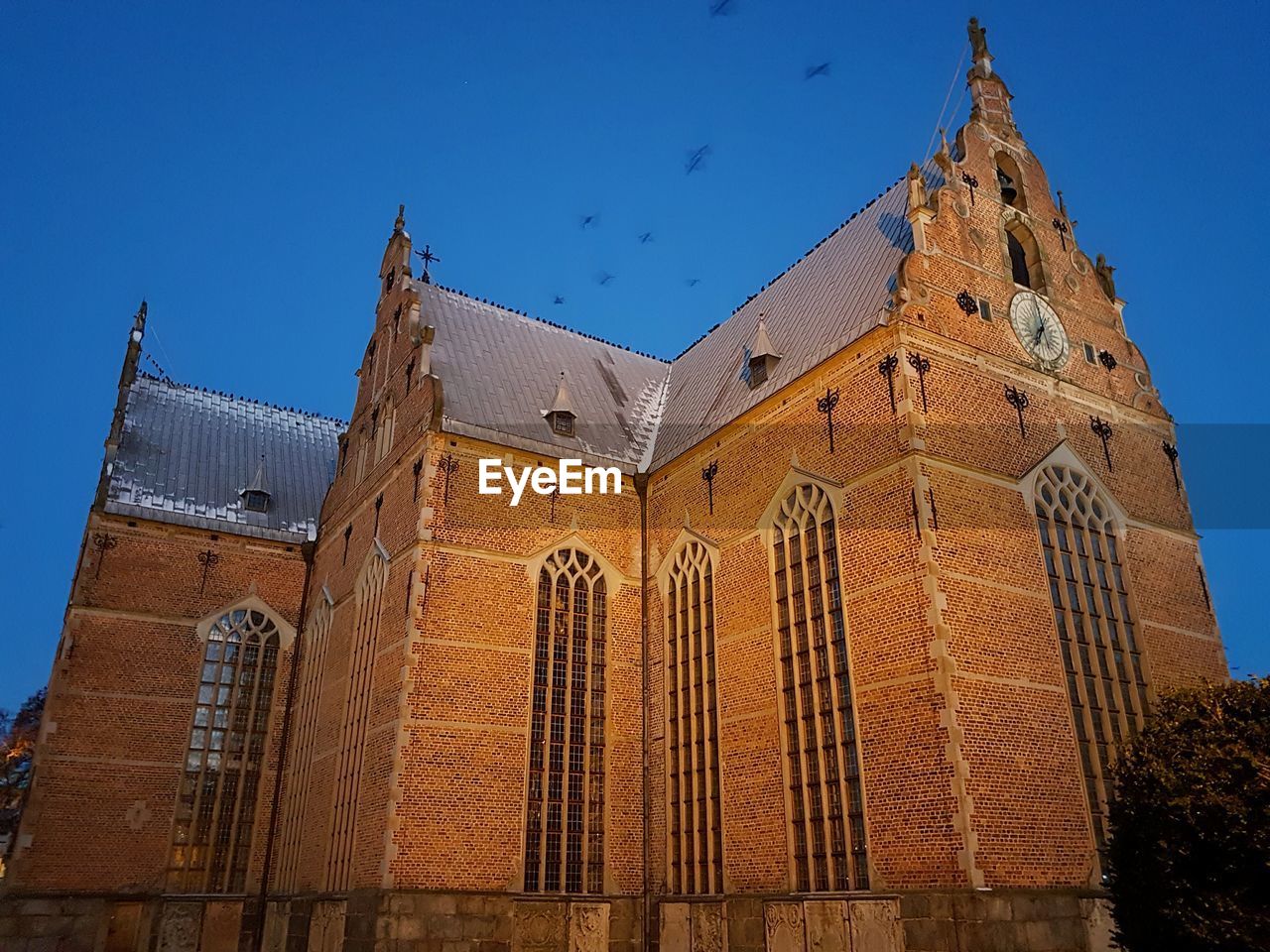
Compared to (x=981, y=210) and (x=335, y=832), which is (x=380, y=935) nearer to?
(x=335, y=832)

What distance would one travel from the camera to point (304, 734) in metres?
23.5

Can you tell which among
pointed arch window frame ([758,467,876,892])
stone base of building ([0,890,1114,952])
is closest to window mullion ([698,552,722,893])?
stone base of building ([0,890,1114,952])

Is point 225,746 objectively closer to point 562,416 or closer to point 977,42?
point 562,416

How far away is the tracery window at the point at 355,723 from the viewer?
62.1ft

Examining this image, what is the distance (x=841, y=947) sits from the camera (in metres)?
14.2

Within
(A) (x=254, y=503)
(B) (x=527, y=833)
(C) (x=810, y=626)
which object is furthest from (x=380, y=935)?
(A) (x=254, y=503)

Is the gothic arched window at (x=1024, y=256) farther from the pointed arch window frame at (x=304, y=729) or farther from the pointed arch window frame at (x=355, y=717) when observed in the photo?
the pointed arch window frame at (x=304, y=729)

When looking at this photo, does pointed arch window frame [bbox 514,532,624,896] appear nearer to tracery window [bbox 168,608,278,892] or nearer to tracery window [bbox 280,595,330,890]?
tracery window [bbox 280,595,330,890]

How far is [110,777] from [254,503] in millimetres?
8013

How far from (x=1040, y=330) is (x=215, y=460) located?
2265 cm

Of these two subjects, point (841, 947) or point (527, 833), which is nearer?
point (841, 947)

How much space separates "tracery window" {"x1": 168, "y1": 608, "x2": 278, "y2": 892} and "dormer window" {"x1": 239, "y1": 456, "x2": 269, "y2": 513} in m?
3.21

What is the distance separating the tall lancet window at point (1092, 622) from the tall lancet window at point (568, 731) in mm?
9065

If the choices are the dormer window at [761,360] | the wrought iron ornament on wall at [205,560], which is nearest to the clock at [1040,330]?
the dormer window at [761,360]
